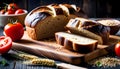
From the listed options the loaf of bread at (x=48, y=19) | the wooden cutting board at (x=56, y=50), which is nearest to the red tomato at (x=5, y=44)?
the wooden cutting board at (x=56, y=50)

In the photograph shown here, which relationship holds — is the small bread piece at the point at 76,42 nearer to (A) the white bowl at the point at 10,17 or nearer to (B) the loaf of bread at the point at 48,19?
(B) the loaf of bread at the point at 48,19

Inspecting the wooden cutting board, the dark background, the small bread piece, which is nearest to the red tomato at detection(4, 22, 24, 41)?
the wooden cutting board

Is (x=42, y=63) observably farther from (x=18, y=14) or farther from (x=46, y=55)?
(x=18, y=14)

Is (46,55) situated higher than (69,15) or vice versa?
(69,15)

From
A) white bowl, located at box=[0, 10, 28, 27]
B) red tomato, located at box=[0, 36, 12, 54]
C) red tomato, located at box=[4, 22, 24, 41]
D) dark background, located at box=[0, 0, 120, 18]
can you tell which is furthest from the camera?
dark background, located at box=[0, 0, 120, 18]

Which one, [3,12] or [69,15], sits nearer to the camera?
[69,15]

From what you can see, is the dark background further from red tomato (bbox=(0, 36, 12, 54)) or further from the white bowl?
red tomato (bbox=(0, 36, 12, 54))

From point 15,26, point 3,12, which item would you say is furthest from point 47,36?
point 3,12
